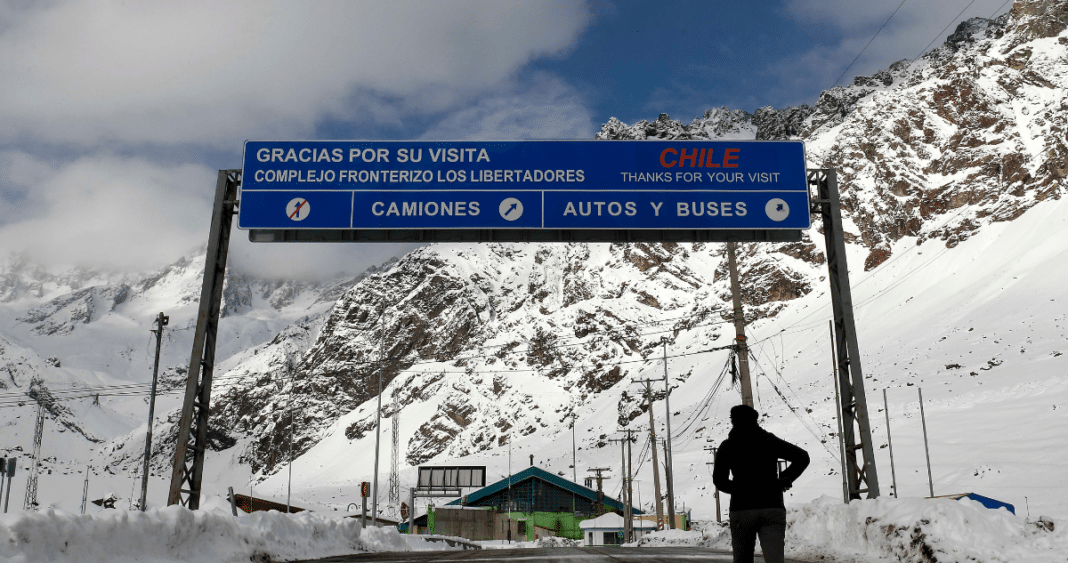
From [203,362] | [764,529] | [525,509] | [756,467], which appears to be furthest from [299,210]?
[525,509]

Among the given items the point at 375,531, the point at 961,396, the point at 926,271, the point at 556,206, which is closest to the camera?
the point at 556,206

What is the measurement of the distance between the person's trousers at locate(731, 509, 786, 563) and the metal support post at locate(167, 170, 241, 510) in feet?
36.6

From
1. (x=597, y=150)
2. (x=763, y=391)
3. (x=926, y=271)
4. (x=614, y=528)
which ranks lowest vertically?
(x=614, y=528)

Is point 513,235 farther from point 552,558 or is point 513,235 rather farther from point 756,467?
point 756,467

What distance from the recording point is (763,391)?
127688 millimetres

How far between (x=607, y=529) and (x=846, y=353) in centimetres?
4802

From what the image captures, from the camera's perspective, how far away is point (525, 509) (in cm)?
8219

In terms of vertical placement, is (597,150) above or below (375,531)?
above

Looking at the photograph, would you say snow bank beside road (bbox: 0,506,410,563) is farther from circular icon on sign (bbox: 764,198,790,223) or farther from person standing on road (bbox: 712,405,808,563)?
circular icon on sign (bbox: 764,198,790,223)

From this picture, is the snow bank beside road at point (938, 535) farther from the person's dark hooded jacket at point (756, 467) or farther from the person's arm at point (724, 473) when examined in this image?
the person's arm at point (724, 473)

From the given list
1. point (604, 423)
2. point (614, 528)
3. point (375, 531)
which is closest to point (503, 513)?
point (614, 528)

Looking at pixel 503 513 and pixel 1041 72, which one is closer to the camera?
pixel 503 513

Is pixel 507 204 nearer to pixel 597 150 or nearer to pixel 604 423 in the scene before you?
pixel 597 150

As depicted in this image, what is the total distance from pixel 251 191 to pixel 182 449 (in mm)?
5309
